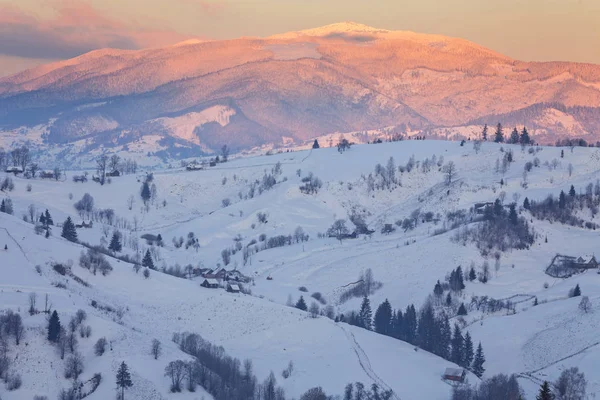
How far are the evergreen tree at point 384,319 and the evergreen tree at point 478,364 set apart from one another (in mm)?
10668

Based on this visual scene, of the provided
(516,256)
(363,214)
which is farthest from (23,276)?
(363,214)

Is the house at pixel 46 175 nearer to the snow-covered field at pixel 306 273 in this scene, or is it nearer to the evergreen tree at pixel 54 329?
the snow-covered field at pixel 306 273

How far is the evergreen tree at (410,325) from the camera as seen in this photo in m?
83.3

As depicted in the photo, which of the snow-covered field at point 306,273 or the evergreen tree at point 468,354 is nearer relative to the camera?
the snow-covered field at point 306,273

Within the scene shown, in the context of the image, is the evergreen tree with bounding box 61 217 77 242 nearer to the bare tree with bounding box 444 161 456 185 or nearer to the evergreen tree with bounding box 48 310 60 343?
the evergreen tree with bounding box 48 310 60 343

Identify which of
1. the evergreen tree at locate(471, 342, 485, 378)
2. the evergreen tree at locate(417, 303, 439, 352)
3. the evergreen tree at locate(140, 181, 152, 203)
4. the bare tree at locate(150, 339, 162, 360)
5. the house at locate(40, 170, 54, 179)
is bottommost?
the evergreen tree at locate(471, 342, 485, 378)

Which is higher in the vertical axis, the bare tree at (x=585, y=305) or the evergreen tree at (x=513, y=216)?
the evergreen tree at (x=513, y=216)

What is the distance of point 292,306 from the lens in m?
90.8

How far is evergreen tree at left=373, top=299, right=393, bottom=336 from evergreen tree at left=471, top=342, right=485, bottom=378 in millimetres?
10668

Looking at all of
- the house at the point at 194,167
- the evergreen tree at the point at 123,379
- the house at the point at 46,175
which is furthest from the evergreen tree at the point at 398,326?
the house at the point at 194,167

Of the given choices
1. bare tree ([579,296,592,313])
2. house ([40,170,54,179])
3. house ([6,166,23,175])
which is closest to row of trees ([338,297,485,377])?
bare tree ([579,296,592,313])

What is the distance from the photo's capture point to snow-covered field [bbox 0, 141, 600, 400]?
69.2m

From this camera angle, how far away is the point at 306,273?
107m

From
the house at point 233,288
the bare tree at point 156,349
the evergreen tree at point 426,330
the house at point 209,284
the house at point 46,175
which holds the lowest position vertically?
the evergreen tree at point 426,330
